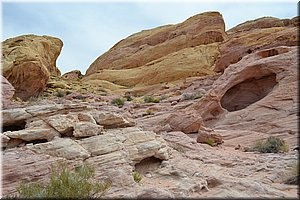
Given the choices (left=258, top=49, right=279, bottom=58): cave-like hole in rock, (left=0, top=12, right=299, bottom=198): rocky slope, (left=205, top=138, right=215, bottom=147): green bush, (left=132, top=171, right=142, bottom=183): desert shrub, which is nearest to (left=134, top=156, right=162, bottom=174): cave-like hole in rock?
(left=0, top=12, right=299, bottom=198): rocky slope

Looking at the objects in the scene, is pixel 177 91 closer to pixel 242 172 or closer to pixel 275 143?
pixel 275 143

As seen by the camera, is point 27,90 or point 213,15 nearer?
point 27,90

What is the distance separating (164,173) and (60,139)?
110 inches

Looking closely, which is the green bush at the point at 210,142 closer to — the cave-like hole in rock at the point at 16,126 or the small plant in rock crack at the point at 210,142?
the small plant in rock crack at the point at 210,142

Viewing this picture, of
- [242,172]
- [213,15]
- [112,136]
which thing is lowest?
[242,172]

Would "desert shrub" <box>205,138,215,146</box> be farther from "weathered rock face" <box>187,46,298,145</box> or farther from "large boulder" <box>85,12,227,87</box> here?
"large boulder" <box>85,12,227,87</box>

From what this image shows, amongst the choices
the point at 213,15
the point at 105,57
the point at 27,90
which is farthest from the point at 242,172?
the point at 105,57

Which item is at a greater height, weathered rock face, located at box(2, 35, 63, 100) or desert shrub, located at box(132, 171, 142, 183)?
weathered rock face, located at box(2, 35, 63, 100)

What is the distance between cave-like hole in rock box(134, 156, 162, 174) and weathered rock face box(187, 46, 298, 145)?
5.80 meters

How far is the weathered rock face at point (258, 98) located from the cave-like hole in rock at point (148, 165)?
19.0 feet

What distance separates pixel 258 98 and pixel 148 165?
40.0 feet

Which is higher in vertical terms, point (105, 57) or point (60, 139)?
point (105, 57)

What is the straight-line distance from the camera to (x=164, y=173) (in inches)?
338

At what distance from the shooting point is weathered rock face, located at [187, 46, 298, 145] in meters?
15.4
